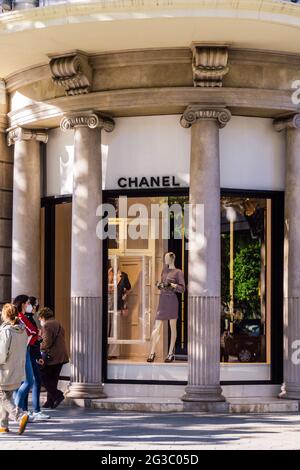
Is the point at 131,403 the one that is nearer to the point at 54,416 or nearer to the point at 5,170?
the point at 54,416

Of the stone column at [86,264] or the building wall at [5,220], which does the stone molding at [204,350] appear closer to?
the stone column at [86,264]

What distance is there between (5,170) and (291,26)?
654cm

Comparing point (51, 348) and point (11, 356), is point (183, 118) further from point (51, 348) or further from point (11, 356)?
point (11, 356)

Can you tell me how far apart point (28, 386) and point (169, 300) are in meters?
3.54

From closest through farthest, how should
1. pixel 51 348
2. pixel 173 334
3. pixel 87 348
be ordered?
pixel 51 348, pixel 87 348, pixel 173 334

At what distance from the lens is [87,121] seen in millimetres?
18938

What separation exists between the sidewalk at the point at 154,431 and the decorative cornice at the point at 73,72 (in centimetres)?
523

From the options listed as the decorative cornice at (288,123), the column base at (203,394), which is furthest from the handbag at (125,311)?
the decorative cornice at (288,123)

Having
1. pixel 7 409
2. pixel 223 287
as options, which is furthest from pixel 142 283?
pixel 7 409

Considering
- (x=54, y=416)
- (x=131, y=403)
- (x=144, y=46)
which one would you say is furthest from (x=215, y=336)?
(x=144, y=46)

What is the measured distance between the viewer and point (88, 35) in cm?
1777

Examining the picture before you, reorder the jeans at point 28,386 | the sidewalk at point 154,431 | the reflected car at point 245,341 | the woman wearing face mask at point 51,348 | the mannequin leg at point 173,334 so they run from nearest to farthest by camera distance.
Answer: the sidewalk at point 154,431, the jeans at point 28,386, the woman wearing face mask at point 51,348, the mannequin leg at point 173,334, the reflected car at point 245,341

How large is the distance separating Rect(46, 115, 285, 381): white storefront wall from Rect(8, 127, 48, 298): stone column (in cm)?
164

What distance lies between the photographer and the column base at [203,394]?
18000 mm
